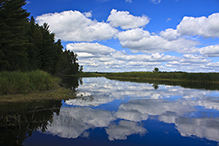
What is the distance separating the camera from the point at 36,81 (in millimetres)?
16547

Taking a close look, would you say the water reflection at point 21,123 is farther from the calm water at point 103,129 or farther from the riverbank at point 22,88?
the riverbank at point 22,88

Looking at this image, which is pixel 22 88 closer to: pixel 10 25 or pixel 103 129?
pixel 103 129

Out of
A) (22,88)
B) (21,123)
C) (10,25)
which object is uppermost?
(10,25)

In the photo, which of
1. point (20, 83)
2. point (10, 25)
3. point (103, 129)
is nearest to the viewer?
point (103, 129)

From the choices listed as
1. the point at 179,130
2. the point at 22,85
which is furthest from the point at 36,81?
the point at 179,130

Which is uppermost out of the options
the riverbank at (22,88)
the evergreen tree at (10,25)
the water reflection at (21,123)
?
the evergreen tree at (10,25)

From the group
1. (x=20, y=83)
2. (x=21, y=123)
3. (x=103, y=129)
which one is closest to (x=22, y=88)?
(x=20, y=83)

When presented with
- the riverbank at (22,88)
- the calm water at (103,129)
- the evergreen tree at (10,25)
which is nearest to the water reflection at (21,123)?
the calm water at (103,129)

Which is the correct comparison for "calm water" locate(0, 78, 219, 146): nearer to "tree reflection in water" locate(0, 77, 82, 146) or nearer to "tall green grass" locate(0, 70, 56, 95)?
"tree reflection in water" locate(0, 77, 82, 146)

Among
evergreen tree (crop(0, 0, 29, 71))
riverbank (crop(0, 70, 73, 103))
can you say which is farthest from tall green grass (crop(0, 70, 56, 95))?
evergreen tree (crop(0, 0, 29, 71))

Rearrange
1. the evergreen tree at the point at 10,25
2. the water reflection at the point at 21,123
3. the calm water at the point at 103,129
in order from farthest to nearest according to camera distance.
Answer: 1. the evergreen tree at the point at 10,25
2. the calm water at the point at 103,129
3. the water reflection at the point at 21,123

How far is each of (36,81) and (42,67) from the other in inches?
1112

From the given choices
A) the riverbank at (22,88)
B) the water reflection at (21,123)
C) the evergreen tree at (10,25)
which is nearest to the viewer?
the water reflection at (21,123)

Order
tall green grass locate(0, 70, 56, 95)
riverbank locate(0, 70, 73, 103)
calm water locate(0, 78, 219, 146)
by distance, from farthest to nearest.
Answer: tall green grass locate(0, 70, 56, 95)
riverbank locate(0, 70, 73, 103)
calm water locate(0, 78, 219, 146)
